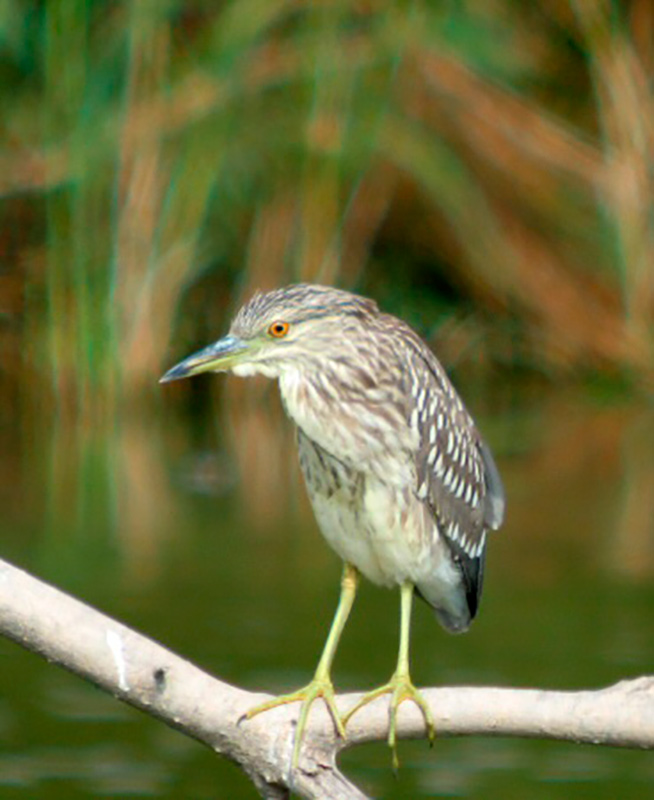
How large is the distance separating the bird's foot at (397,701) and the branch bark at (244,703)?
0.17ft

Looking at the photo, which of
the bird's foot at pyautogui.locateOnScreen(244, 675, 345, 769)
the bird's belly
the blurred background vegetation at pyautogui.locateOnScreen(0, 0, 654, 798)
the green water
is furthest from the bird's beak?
the blurred background vegetation at pyautogui.locateOnScreen(0, 0, 654, 798)

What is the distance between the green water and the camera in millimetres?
6070

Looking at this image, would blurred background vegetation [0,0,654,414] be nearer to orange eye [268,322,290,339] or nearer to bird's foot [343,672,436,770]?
orange eye [268,322,290,339]

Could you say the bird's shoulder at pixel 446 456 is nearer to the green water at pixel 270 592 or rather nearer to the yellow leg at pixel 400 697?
the yellow leg at pixel 400 697

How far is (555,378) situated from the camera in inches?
542

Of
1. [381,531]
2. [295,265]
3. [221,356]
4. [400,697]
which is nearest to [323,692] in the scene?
[400,697]

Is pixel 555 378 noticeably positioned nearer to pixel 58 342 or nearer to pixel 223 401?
pixel 223 401

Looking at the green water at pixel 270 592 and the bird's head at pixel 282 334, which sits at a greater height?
the bird's head at pixel 282 334

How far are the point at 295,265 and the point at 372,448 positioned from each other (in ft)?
26.9

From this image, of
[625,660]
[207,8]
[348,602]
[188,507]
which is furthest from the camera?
[207,8]

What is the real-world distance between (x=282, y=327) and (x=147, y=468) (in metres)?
7.15

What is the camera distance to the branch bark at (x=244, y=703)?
127 inches

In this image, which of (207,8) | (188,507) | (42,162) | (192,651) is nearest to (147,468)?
(188,507)

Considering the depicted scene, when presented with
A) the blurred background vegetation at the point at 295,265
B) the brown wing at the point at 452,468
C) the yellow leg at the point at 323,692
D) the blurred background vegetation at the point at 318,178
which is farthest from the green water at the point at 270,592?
the yellow leg at the point at 323,692
